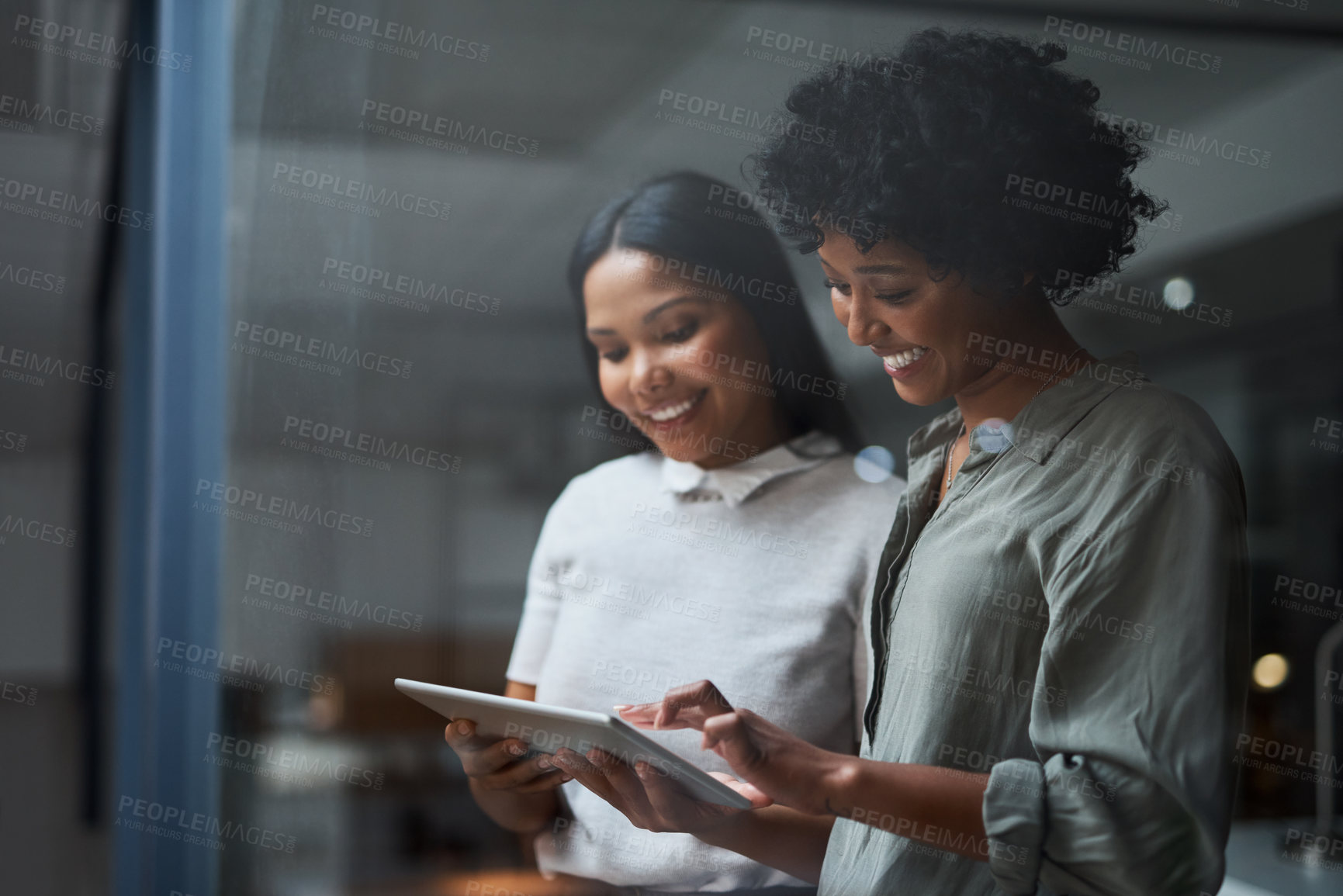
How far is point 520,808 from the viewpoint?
1.43 m

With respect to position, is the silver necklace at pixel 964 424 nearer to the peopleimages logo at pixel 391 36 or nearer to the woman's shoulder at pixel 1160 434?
the woman's shoulder at pixel 1160 434

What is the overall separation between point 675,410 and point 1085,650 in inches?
25.1

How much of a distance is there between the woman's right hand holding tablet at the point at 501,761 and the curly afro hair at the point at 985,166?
25.5 inches

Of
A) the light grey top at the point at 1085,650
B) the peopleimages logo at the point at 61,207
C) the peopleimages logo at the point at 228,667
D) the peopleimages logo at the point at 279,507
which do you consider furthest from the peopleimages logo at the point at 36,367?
the light grey top at the point at 1085,650

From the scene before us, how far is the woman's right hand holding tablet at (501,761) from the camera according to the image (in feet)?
3.71

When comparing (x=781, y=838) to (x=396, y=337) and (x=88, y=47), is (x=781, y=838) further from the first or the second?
(x=88, y=47)

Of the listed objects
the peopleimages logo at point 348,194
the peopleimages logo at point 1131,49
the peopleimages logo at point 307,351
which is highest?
the peopleimages logo at point 348,194

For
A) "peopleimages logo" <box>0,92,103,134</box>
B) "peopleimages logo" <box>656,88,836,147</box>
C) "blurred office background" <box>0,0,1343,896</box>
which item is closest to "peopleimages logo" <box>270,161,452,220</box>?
"blurred office background" <box>0,0,1343,896</box>

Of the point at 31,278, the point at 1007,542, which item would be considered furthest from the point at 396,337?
the point at 31,278

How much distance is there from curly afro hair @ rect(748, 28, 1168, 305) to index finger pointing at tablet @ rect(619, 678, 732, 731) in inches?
18.8

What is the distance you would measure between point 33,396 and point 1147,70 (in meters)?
2.71

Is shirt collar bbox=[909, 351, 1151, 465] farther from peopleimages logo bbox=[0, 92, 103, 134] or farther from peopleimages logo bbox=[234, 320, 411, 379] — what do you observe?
peopleimages logo bbox=[0, 92, 103, 134]

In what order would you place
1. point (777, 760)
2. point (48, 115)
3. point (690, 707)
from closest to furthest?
point (777, 760) → point (690, 707) → point (48, 115)

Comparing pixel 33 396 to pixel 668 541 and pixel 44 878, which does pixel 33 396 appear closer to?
pixel 44 878
